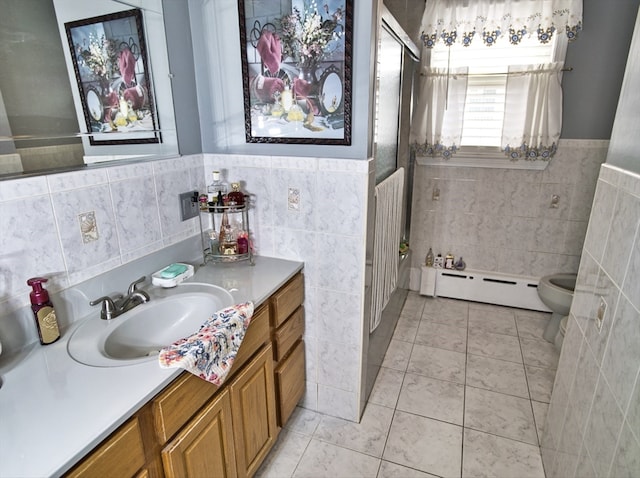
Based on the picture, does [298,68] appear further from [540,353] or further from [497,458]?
[540,353]

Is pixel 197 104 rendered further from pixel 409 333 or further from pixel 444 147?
pixel 409 333

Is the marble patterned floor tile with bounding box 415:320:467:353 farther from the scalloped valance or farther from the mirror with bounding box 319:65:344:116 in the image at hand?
the scalloped valance

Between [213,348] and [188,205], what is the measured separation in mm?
821

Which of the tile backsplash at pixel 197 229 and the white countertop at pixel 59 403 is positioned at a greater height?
the tile backsplash at pixel 197 229

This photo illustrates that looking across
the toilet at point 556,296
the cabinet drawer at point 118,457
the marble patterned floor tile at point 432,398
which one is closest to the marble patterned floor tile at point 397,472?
the marble patterned floor tile at point 432,398

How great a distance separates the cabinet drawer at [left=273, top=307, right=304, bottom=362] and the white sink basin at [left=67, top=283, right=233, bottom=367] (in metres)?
0.33

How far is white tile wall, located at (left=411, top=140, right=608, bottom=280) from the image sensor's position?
2662 millimetres

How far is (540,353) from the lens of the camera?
2.46 meters

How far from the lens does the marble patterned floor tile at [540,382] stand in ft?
6.84

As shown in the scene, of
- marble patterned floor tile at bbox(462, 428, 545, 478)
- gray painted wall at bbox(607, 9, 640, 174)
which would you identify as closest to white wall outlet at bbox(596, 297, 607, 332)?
gray painted wall at bbox(607, 9, 640, 174)

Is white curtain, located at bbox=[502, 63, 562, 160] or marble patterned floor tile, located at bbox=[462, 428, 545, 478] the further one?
white curtain, located at bbox=[502, 63, 562, 160]

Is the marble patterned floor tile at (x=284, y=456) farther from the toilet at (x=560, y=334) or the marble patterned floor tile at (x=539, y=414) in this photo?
the toilet at (x=560, y=334)

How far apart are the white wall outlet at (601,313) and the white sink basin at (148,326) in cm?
122

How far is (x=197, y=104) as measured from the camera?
5.67 ft
